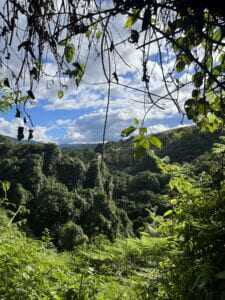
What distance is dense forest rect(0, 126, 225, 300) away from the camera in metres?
1.37

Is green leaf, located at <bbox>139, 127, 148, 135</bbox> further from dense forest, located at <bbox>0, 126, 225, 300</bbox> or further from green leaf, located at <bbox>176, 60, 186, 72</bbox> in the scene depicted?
green leaf, located at <bbox>176, 60, 186, 72</bbox>

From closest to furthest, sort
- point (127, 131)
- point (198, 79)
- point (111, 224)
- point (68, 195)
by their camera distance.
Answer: point (127, 131), point (198, 79), point (111, 224), point (68, 195)

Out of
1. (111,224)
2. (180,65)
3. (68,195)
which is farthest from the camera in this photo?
(68,195)

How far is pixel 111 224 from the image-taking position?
95.6 feet

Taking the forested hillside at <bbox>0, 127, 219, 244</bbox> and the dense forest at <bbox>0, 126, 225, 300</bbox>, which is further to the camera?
the forested hillside at <bbox>0, 127, 219, 244</bbox>

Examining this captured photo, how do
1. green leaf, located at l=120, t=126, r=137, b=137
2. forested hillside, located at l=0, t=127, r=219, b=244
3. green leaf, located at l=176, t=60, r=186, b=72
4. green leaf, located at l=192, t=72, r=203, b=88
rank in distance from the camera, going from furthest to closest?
forested hillside, located at l=0, t=127, r=219, b=244, green leaf, located at l=176, t=60, r=186, b=72, green leaf, located at l=192, t=72, r=203, b=88, green leaf, located at l=120, t=126, r=137, b=137

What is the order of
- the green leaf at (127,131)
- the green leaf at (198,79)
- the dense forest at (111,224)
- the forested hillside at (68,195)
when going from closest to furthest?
1. the green leaf at (127,131)
2. the green leaf at (198,79)
3. the dense forest at (111,224)
4. the forested hillside at (68,195)

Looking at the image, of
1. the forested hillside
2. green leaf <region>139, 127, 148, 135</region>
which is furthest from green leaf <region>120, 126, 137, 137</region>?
the forested hillside

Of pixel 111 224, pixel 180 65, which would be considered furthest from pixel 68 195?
pixel 180 65

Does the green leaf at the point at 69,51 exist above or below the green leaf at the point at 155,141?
above

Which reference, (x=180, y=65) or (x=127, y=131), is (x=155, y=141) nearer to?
(x=127, y=131)

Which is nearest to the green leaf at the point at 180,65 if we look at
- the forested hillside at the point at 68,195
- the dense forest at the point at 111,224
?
the dense forest at the point at 111,224

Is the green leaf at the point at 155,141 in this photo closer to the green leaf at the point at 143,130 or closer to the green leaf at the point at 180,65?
the green leaf at the point at 143,130

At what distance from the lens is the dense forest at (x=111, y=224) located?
137 centimetres
